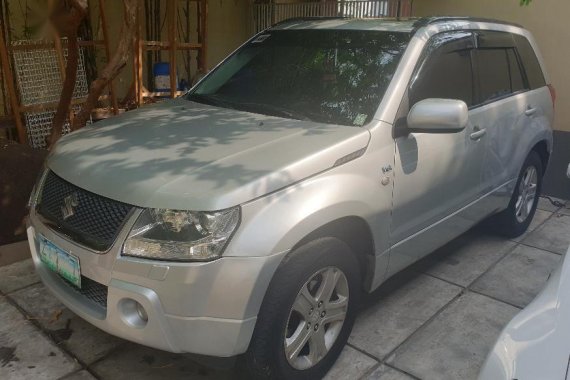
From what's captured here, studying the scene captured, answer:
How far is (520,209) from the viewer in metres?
4.65

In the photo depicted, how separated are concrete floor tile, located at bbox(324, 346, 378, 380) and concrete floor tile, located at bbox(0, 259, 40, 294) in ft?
7.03

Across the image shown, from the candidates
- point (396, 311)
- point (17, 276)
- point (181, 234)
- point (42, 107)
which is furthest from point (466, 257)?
point (42, 107)

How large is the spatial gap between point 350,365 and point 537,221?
3.18 meters

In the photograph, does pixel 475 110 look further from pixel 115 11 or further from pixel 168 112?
pixel 115 11

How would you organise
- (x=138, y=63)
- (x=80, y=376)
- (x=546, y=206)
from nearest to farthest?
(x=80, y=376) < (x=546, y=206) < (x=138, y=63)

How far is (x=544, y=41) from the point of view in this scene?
6211 millimetres

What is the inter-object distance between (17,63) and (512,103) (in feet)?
15.8

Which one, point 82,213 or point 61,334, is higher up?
point 82,213

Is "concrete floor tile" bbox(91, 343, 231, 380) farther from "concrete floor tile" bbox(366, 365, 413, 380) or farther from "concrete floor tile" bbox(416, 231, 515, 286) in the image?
"concrete floor tile" bbox(416, 231, 515, 286)

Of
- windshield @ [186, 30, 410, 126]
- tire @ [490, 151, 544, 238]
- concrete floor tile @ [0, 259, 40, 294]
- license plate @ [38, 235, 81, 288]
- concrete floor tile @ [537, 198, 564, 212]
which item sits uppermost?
windshield @ [186, 30, 410, 126]

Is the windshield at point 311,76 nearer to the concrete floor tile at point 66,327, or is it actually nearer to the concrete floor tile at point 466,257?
the concrete floor tile at point 66,327

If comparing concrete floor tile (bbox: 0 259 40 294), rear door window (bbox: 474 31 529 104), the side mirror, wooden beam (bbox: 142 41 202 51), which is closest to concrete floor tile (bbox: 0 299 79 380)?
concrete floor tile (bbox: 0 259 40 294)

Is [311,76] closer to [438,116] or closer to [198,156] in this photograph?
[438,116]

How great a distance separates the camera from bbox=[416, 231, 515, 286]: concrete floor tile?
13.1 feet
